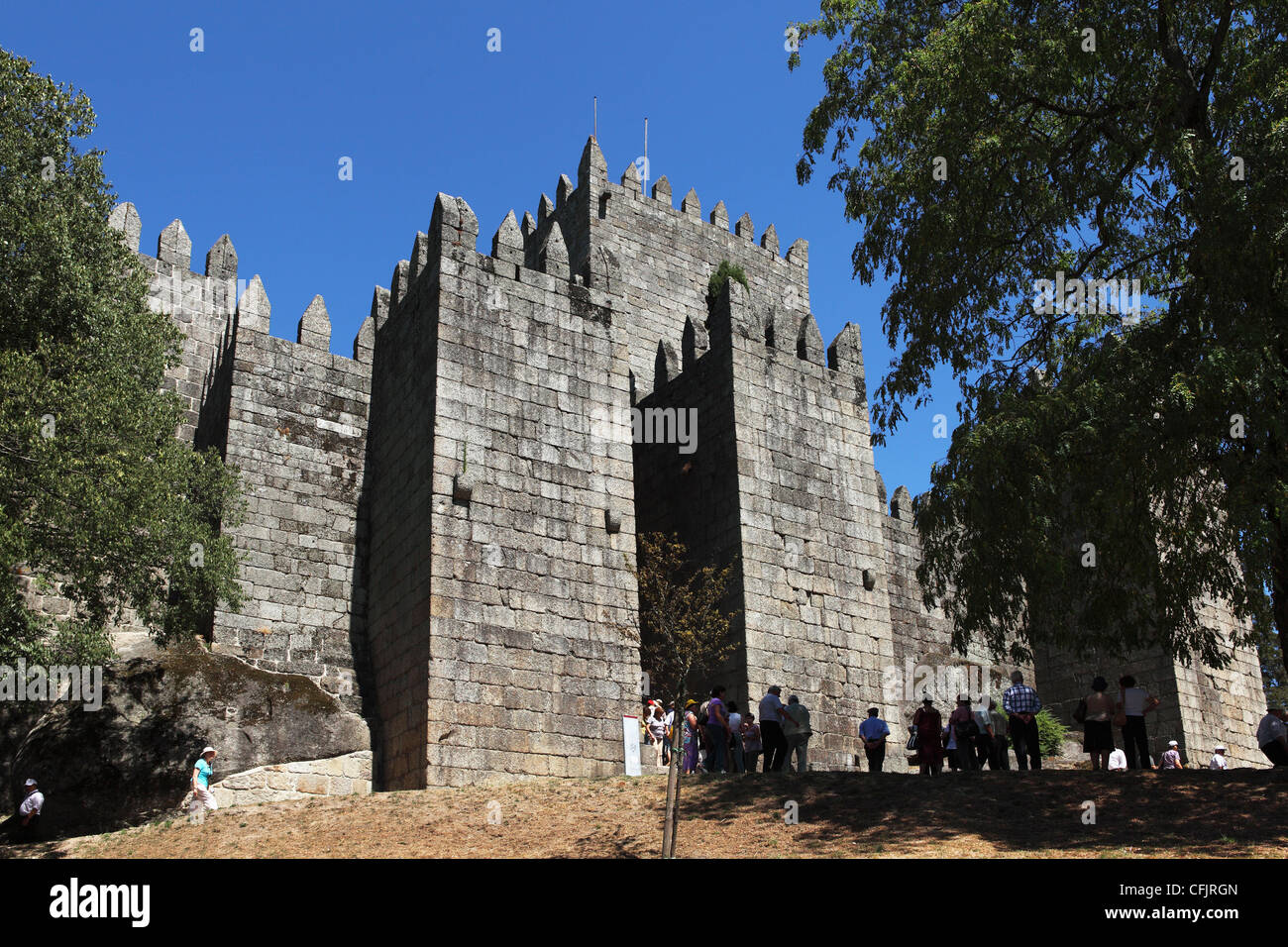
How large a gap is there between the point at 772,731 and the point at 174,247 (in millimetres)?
16277

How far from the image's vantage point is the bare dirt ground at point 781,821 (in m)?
10.9

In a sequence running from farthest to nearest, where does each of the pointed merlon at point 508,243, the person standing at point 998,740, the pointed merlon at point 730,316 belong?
1. the pointed merlon at point 730,316
2. the pointed merlon at point 508,243
3. the person standing at point 998,740

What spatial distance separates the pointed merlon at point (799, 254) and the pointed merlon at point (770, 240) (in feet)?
1.59

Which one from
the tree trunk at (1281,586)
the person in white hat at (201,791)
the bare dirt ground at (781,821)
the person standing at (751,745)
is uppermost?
the tree trunk at (1281,586)

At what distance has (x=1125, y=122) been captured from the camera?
551 inches

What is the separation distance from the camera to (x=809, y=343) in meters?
21.4

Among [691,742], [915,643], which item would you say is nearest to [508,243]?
[691,742]

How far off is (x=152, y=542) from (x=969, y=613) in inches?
384

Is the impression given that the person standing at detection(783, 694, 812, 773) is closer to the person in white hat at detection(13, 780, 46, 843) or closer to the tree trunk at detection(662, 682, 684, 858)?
the tree trunk at detection(662, 682, 684, 858)

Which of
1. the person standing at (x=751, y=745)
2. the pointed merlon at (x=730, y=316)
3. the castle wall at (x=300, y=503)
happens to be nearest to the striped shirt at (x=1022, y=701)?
the person standing at (x=751, y=745)

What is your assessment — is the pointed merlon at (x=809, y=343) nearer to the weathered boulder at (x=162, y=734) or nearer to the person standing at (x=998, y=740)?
the person standing at (x=998, y=740)

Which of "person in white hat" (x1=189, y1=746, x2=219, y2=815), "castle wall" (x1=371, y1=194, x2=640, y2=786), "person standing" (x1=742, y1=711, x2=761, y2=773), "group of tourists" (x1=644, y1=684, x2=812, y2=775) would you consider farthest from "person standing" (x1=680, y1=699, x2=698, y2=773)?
"person in white hat" (x1=189, y1=746, x2=219, y2=815)

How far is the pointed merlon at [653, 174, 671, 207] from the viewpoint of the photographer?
1166 inches
